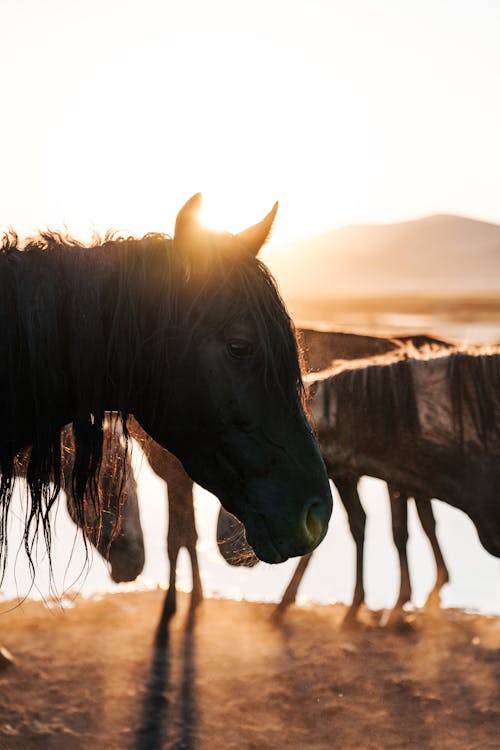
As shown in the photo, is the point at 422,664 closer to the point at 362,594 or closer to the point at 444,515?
the point at 362,594

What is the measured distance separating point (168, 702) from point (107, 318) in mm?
3240

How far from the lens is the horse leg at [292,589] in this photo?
6500 mm

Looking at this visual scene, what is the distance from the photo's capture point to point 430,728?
15.0 ft

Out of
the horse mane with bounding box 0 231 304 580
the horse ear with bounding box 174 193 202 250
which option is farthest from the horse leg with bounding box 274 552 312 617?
the horse ear with bounding box 174 193 202 250

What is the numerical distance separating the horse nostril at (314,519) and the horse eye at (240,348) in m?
0.44

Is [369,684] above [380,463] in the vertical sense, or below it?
below

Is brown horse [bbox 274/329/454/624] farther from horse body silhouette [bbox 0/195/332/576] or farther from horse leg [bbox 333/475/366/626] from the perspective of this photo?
horse body silhouette [bbox 0/195/332/576]

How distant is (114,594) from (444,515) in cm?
421

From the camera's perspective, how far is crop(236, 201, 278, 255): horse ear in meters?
2.40

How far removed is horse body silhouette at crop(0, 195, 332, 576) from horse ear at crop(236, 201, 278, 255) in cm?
5

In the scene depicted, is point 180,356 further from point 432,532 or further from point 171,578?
point 432,532

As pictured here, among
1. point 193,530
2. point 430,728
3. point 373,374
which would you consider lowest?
point 430,728

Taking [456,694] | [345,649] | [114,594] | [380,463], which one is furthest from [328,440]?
[114,594]

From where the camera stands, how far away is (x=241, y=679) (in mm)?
5219
